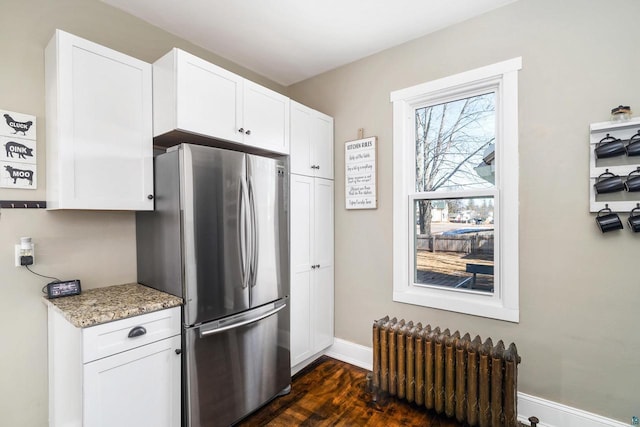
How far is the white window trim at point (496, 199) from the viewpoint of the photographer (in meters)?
2.02

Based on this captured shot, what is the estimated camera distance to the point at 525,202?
1989mm

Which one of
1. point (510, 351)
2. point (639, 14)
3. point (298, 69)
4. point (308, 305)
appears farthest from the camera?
point (298, 69)

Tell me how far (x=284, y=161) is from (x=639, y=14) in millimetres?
2358

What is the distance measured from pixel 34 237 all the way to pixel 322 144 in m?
2.16

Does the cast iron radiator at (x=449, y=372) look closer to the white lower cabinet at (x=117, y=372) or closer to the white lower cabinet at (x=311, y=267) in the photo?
the white lower cabinet at (x=311, y=267)

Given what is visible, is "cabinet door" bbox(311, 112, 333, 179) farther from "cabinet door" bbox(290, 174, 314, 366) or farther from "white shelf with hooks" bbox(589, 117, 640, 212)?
"white shelf with hooks" bbox(589, 117, 640, 212)

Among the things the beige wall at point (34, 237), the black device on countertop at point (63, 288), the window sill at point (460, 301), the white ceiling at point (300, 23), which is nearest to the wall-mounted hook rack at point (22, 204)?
the beige wall at point (34, 237)

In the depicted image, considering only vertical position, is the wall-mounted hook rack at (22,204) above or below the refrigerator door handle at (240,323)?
above

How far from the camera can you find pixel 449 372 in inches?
76.3

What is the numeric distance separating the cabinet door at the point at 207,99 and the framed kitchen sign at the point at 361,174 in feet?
3.65

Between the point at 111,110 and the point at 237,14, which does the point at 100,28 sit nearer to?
the point at 111,110

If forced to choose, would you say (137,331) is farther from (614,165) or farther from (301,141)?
(614,165)

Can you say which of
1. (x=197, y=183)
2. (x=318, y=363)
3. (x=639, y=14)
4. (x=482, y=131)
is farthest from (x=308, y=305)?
(x=639, y=14)

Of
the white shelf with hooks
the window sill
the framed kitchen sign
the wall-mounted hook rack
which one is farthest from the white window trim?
the wall-mounted hook rack
